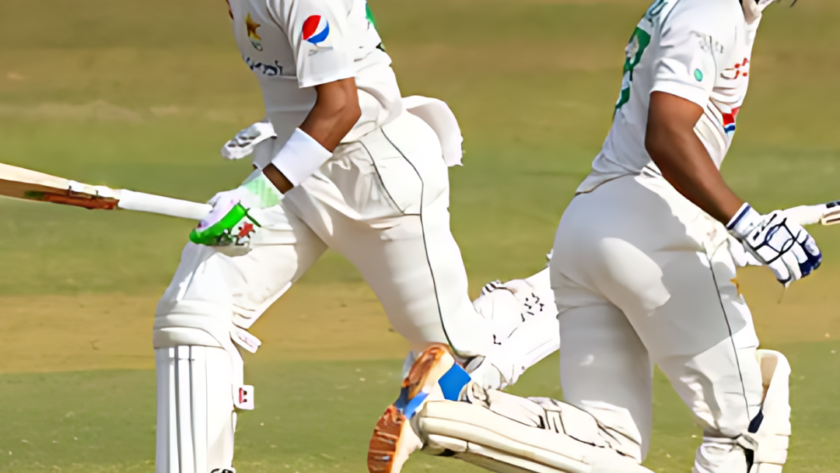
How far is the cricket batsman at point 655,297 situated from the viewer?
2791mm

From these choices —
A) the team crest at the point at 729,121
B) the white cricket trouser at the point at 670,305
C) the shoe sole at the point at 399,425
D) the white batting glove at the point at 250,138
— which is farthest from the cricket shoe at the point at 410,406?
the white batting glove at the point at 250,138

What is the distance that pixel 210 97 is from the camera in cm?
1217

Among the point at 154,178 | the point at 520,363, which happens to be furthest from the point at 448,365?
the point at 154,178

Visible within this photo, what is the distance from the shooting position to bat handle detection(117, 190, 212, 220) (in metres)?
3.48

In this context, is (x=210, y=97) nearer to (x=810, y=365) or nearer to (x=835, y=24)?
(x=835, y=24)

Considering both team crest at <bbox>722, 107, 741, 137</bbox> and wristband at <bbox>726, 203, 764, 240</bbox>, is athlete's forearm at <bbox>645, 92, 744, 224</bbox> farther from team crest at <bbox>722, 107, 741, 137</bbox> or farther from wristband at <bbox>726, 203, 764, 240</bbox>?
team crest at <bbox>722, 107, 741, 137</bbox>

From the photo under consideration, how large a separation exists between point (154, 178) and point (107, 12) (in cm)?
403

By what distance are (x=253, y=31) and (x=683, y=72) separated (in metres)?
1.16

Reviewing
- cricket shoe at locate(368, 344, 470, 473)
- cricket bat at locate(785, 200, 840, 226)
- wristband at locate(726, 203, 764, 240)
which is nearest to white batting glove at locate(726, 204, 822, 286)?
wristband at locate(726, 203, 764, 240)

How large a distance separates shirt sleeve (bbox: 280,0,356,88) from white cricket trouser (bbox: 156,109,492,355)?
10.7 inches

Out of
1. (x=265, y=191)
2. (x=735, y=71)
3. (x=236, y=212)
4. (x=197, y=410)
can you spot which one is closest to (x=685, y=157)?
(x=735, y=71)

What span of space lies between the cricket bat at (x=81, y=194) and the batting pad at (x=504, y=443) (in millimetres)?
1012

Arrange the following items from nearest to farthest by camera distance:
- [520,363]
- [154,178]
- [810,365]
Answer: [520,363]
[810,365]
[154,178]

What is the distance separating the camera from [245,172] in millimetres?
10445
